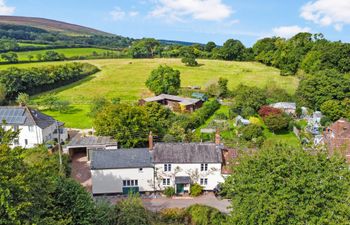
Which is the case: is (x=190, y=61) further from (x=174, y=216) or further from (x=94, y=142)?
(x=174, y=216)

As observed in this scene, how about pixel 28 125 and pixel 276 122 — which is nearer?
pixel 28 125

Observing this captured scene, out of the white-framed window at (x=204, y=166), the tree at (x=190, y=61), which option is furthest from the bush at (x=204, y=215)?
the tree at (x=190, y=61)

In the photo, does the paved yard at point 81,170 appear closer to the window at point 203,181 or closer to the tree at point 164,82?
the window at point 203,181

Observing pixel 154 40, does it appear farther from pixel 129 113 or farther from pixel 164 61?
pixel 129 113

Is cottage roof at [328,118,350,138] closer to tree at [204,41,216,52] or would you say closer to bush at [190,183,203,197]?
bush at [190,183,203,197]

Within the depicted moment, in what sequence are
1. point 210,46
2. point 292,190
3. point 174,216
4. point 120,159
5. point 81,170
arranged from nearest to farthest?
point 292,190 < point 174,216 < point 120,159 < point 81,170 < point 210,46

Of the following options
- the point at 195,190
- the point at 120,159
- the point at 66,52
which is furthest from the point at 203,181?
the point at 66,52

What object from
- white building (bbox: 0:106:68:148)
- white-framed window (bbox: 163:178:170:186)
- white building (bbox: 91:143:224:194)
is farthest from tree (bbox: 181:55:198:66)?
white-framed window (bbox: 163:178:170:186)

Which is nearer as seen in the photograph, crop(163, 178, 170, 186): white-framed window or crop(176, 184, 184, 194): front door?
crop(176, 184, 184, 194): front door
